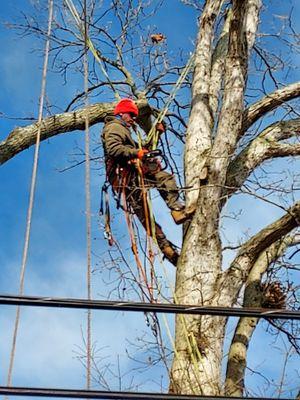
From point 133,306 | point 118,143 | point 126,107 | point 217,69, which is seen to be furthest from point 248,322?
point 133,306

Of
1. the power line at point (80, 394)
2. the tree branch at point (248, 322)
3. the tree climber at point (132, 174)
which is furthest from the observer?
the tree climber at point (132, 174)

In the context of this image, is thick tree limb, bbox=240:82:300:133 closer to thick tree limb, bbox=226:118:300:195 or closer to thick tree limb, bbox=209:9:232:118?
thick tree limb, bbox=226:118:300:195

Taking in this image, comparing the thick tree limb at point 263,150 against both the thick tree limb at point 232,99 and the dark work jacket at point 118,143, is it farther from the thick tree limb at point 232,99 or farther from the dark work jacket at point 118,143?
the dark work jacket at point 118,143

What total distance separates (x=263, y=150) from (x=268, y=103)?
0.55 meters

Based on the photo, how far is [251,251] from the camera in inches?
239

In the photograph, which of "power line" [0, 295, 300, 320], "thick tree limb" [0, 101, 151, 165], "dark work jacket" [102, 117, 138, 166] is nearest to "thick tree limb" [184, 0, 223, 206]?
"dark work jacket" [102, 117, 138, 166]

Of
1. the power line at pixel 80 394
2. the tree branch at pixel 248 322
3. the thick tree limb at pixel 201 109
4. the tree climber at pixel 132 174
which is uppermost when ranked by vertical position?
the thick tree limb at pixel 201 109

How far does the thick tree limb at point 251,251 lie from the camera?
583 cm

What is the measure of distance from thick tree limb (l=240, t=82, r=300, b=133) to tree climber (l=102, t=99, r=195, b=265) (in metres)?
0.89

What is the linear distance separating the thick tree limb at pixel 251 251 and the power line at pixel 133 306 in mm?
2464

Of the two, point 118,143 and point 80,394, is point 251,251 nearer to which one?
point 118,143

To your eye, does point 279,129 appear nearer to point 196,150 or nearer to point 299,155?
point 299,155

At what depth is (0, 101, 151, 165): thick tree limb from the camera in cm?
697

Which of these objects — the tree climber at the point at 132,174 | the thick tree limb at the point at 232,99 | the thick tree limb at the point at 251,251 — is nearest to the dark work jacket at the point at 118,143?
the tree climber at the point at 132,174
